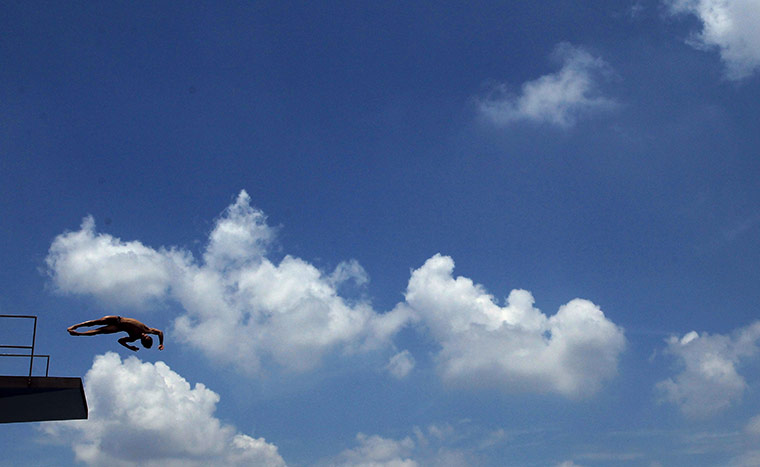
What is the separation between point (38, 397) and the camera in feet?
108

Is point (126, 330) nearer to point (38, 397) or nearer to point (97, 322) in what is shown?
point (97, 322)

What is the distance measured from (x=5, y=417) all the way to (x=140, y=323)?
1458cm

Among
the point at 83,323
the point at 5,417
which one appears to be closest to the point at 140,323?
the point at 83,323

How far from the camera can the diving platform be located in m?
31.0

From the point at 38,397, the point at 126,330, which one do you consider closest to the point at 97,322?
the point at 126,330

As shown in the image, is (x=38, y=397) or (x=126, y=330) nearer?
(x=126, y=330)

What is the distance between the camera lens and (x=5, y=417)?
119ft

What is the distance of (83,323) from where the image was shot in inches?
1097

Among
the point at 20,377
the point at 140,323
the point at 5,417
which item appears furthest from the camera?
the point at 5,417

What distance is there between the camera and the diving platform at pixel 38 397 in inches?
1219

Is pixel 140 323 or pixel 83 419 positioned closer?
pixel 140 323

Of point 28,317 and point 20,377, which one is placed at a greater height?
point 28,317

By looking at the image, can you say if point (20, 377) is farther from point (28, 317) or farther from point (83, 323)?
point (83, 323)

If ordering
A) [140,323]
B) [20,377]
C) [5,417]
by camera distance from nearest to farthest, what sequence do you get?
[140,323], [20,377], [5,417]
